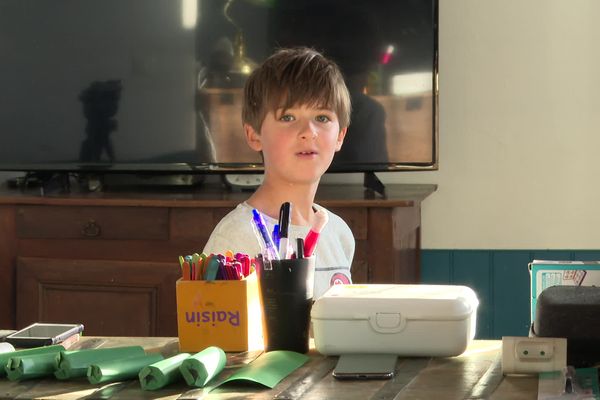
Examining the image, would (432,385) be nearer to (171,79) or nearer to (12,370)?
(12,370)

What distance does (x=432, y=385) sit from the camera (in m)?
1.28

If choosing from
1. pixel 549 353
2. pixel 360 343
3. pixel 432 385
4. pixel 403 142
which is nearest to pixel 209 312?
pixel 360 343

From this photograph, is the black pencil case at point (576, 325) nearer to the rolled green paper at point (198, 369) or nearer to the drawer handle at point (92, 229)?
the rolled green paper at point (198, 369)

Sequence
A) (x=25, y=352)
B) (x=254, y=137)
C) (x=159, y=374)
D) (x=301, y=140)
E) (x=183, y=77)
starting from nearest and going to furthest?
(x=159, y=374), (x=25, y=352), (x=301, y=140), (x=254, y=137), (x=183, y=77)

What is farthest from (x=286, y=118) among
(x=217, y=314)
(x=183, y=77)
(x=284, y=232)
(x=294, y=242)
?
(x=183, y=77)

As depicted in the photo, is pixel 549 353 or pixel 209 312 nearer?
pixel 549 353

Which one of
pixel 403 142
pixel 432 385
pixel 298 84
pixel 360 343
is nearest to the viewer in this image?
pixel 432 385

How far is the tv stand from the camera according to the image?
3088 mm

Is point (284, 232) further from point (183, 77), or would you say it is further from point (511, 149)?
point (511, 149)

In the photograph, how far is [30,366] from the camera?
1328 millimetres

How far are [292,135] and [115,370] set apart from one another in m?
0.58

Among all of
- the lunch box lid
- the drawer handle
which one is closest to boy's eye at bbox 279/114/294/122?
the lunch box lid

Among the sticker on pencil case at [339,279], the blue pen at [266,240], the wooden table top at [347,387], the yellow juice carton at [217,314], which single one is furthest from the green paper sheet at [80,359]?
the sticker on pencil case at [339,279]

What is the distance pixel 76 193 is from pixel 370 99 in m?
0.89
